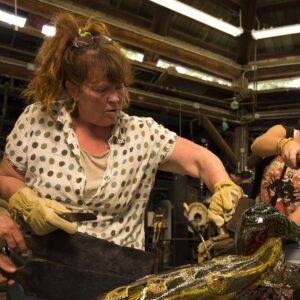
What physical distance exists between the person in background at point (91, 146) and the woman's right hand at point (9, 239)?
18 cm

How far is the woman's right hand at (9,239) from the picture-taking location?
874 millimetres

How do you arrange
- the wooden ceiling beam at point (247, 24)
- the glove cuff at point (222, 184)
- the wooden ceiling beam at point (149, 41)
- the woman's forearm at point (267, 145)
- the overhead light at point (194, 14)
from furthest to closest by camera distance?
the wooden ceiling beam at point (247, 24) < the overhead light at point (194, 14) < the wooden ceiling beam at point (149, 41) < the woman's forearm at point (267, 145) < the glove cuff at point (222, 184)

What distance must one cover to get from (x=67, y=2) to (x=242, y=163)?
2693 mm

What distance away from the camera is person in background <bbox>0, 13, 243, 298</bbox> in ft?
3.60

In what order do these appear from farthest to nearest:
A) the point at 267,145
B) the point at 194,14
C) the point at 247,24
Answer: the point at 247,24 < the point at 194,14 < the point at 267,145

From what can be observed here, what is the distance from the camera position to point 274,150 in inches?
48.4

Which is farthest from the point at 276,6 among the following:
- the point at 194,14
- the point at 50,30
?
the point at 50,30

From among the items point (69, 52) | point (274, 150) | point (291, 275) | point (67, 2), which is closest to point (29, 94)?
point (69, 52)

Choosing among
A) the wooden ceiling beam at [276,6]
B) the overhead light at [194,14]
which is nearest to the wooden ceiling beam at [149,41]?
the overhead light at [194,14]

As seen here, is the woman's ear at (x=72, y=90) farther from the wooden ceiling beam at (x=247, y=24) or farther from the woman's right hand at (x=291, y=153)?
the wooden ceiling beam at (x=247, y=24)

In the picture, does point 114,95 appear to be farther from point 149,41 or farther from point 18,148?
point 149,41

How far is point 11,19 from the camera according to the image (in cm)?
303

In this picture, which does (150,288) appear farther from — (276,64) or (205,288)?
(276,64)

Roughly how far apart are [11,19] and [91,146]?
2.25m
